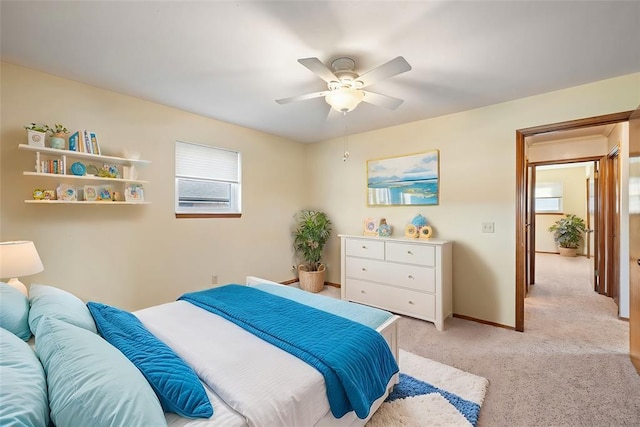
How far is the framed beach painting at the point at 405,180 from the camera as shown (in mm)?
3488

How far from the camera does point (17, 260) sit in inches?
74.4

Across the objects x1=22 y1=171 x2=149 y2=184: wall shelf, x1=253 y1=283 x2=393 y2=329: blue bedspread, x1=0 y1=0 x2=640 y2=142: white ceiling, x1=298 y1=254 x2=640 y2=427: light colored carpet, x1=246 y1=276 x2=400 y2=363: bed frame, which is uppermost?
x1=0 y1=0 x2=640 y2=142: white ceiling

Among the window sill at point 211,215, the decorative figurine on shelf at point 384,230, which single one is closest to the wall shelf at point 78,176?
the window sill at point 211,215

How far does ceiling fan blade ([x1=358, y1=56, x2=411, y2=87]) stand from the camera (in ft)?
5.46

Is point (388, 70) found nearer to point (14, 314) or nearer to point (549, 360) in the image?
point (14, 314)

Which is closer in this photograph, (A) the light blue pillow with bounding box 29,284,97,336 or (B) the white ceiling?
(A) the light blue pillow with bounding box 29,284,97,336

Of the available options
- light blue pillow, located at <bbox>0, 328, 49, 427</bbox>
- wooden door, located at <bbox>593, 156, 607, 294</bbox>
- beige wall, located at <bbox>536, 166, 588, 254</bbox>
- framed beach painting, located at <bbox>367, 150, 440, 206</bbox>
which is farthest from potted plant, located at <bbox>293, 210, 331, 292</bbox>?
beige wall, located at <bbox>536, 166, 588, 254</bbox>

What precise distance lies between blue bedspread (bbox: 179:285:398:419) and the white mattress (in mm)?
55

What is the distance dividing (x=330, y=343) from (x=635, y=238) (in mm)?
2442

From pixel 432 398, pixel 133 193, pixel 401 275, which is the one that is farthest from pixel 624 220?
pixel 133 193

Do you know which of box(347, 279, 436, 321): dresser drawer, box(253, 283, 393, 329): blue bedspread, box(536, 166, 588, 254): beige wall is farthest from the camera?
box(536, 166, 588, 254): beige wall

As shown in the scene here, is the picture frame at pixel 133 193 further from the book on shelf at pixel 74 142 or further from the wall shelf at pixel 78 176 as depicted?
the book on shelf at pixel 74 142

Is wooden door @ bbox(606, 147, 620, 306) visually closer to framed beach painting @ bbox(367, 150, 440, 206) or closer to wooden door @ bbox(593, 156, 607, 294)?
wooden door @ bbox(593, 156, 607, 294)

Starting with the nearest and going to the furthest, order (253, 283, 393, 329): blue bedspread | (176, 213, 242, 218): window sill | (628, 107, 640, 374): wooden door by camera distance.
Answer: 1. (253, 283, 393, 329): blue bedspread
2. (628, 107, 640, 374): wooden door
3. (176, 213, 242, 218): window sill
